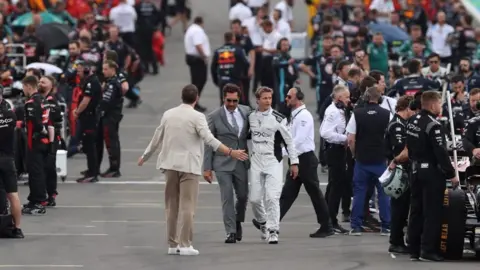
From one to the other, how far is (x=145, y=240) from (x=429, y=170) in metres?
3.66

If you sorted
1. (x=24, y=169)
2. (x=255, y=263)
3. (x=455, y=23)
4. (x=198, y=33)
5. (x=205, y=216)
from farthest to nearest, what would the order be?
(x=455, y=23)
(x=198, y=33)
(x=24, y=169)
(x=205, y=216)
(x=255, y=263)

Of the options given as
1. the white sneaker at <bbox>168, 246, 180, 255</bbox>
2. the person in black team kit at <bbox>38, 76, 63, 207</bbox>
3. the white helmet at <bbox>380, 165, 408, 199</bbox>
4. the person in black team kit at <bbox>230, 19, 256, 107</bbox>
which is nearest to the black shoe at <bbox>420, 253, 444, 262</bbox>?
the white helmet at <bbox>380, 165, 408, 199</bbox>

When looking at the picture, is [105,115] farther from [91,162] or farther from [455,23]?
[455,23]

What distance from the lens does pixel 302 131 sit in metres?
18.9

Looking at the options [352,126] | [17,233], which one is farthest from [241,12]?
[17,233]

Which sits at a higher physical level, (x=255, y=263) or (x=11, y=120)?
(x=11, y=120)

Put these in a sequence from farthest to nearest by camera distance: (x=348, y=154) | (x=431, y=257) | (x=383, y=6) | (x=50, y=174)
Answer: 1. (x=383, y=6)
2. (x=50, y=174)
3. (x=348, y=154)
4. (x=431, y=257)

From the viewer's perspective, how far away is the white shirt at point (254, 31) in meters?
33.9

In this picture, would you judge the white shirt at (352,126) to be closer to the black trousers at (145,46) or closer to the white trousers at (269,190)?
the white trousers at (269,190)

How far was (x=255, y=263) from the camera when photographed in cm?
1686

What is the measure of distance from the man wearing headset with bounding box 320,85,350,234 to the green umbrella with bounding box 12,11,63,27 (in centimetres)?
1468

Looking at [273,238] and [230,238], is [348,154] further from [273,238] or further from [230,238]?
[230,238]

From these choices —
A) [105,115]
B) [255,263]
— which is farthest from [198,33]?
[255,263]

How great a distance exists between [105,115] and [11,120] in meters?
5.77
